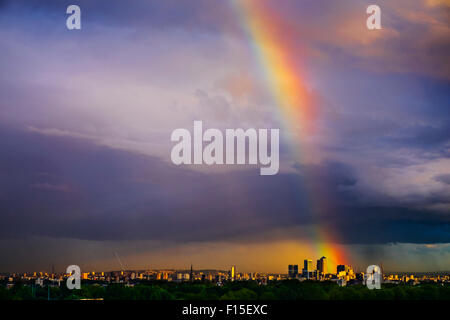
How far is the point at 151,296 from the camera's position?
105750mm
